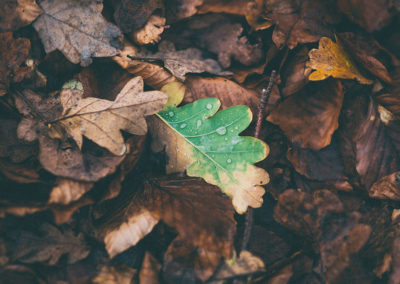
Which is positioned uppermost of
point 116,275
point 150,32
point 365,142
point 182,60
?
point 150,32

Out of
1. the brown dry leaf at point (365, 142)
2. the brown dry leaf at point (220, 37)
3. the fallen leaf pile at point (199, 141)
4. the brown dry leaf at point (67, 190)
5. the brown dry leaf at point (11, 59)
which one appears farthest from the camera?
the brown dry leaf at point (220, 37)

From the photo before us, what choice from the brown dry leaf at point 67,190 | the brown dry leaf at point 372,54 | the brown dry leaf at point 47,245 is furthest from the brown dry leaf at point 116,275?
the brown dry leaf at point 372,54

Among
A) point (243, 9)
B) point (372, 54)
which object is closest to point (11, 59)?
point (243, 9)

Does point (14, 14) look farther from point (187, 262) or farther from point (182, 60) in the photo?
point (187, 262)

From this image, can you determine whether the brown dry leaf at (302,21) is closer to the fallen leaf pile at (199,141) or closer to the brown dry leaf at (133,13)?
the fallen leaf pile at (199,141)

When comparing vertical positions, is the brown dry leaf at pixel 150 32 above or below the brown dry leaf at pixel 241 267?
above

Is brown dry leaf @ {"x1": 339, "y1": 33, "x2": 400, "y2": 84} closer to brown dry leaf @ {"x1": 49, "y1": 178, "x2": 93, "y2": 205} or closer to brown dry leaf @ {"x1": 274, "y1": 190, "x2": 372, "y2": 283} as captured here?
brown dry leaf @ {"x1": 274, "y1": 190, "x2": 372, "y2": 283}
